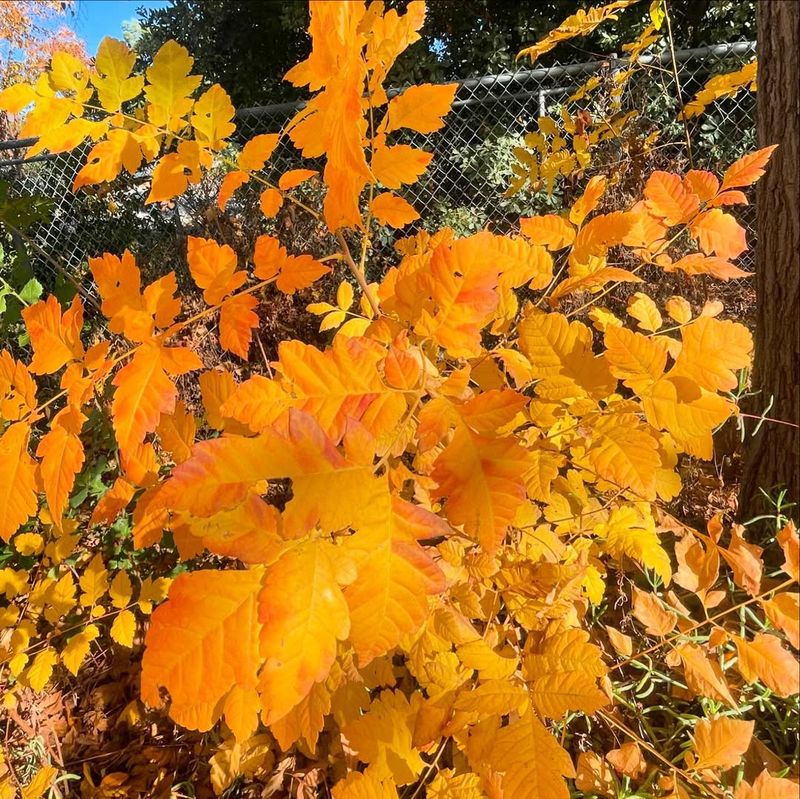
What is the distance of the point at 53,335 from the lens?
3.16 ft

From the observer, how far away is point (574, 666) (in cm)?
83

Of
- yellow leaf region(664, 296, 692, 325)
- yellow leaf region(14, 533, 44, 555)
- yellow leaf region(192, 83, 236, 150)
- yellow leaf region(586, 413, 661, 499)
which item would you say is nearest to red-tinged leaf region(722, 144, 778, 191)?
yellow leaf region(664, 296, 692, 325)

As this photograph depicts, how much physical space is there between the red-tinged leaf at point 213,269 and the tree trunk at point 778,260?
138 cm


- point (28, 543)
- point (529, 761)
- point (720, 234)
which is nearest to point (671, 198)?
point (720, 234)

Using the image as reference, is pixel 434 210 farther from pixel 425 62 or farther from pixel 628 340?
pixel 628 340

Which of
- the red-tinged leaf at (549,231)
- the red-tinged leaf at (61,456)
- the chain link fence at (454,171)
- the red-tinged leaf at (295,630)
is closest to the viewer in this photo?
the red-tinged leaf at (295,630)

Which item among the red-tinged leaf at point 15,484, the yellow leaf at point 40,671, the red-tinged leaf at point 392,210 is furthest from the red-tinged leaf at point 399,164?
Answer: the yellow leaf at point 40,671

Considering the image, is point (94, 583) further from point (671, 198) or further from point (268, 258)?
point (671, 198)

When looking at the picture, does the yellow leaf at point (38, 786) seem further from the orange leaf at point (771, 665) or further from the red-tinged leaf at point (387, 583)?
the orange leaf at point (771, 665)

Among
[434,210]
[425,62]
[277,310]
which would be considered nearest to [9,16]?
[425,62]

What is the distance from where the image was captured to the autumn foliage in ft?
1.79

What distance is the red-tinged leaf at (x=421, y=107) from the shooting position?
2.81 ft

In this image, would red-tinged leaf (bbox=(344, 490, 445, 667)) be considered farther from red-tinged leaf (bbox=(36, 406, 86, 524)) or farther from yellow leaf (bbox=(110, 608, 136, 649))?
yellow leaf (bbox=(110, 608, 136, 649))

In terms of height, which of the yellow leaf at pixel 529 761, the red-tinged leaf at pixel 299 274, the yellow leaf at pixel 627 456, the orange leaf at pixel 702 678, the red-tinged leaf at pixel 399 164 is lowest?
the orange leaf at pixel 702 678
